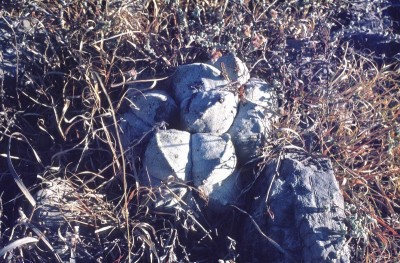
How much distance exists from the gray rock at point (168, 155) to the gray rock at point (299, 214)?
1.05ft

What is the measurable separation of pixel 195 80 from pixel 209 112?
0.59 feet

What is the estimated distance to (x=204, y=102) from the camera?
2.15 metres

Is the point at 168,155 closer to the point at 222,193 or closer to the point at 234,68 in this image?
the point at 222,193

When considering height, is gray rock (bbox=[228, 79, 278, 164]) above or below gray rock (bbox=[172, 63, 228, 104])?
below

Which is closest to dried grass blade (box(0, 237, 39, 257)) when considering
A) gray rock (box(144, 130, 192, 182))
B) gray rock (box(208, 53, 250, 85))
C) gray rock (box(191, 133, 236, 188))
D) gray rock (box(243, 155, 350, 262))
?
gray rock (box(144, 130, 192, 182))

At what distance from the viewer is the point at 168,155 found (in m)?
2.06

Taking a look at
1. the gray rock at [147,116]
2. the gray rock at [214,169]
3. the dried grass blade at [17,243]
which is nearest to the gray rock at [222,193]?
the gray rock at [214,169]

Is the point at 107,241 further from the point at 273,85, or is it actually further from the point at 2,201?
the point at 273,85

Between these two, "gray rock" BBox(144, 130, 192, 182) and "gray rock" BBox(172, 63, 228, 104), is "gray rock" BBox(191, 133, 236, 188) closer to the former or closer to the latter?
"gray rock" BBox(144, 130, 192, 182)

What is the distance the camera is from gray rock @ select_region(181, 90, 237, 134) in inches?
84.0

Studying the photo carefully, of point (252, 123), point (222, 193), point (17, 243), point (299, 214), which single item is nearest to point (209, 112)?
point (252, 123)

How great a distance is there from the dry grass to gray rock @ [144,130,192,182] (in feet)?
0.31

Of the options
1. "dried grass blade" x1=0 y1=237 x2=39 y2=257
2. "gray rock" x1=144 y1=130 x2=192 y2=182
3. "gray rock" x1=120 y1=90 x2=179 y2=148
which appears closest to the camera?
"dried grass blade" x1=0 y1=237 x2=39 y2=257

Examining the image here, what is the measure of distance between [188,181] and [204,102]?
0.33m
